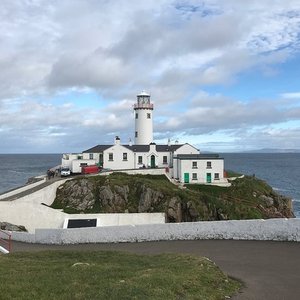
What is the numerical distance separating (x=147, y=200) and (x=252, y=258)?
86.2 feet

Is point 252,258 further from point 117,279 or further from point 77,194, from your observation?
point 77,194

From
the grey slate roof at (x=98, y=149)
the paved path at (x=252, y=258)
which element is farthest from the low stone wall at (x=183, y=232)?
the grey slate roof at (x=98, y=149)

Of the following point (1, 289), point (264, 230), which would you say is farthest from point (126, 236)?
point (1, 289)

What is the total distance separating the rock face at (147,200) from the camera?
130 ft

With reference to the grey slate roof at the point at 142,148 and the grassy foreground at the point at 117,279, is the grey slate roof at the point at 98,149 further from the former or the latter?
the grassy foreground at the point at 117,279

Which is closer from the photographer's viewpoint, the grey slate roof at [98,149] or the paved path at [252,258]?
the paved path at [252,258]

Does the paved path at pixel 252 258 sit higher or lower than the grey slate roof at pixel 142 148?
lower

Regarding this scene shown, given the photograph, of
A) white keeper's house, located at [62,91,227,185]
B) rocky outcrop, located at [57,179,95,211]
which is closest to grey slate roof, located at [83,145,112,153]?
white keeper's house, located at [62,91,227,185]

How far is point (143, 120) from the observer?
61188 mm

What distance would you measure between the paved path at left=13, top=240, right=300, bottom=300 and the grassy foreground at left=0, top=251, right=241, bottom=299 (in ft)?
2.40

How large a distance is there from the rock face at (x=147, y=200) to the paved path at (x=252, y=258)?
19470 mm

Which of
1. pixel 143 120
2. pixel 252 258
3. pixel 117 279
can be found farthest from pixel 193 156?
pixel 117 279

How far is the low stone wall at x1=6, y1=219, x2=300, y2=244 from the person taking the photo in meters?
16.8

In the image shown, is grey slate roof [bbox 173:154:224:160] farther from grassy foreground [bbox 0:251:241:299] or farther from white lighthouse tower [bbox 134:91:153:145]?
grassy foreground [bbox 0:251:241:299]
